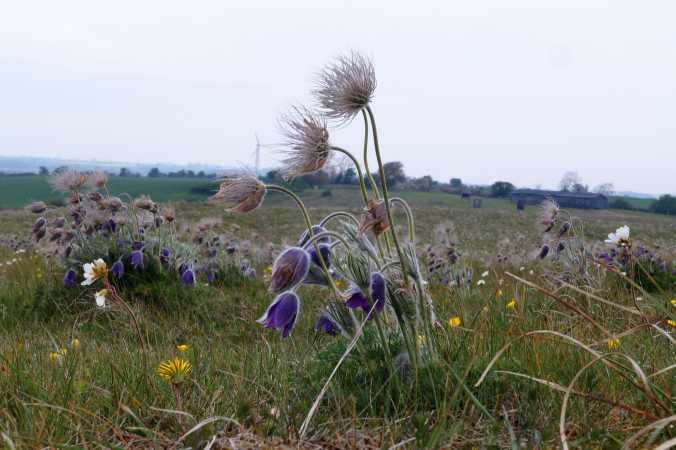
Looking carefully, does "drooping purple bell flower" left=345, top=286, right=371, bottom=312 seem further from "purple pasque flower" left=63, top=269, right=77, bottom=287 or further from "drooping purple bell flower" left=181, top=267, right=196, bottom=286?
"purple pasque flower" left=63, top=269, right=77, bottom=287

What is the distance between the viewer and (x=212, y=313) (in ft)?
16.2

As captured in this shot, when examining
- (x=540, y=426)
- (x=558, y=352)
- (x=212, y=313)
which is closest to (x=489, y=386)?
(x=540, y=426)

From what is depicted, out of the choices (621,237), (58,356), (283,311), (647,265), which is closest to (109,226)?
(58,356)

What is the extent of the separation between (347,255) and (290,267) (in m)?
0.24

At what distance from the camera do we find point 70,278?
16.9ft

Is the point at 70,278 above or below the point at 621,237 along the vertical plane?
below

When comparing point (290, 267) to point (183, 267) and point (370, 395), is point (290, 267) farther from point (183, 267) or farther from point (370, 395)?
point (183, 267)

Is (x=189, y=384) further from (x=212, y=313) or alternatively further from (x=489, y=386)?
(x=212, y=313)

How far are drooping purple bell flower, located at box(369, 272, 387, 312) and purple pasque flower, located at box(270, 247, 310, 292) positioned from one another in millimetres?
246

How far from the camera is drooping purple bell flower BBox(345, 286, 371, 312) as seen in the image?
→ 222 cm

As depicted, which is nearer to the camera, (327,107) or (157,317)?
(327,107)

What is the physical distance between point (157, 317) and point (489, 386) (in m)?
3.25

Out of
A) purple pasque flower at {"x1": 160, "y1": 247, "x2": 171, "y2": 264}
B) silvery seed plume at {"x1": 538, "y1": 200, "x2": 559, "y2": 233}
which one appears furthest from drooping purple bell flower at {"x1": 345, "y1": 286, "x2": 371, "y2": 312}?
purple pasque flower at {"x1": 160, "y1": 247, "x2": 171, "y2": 264}

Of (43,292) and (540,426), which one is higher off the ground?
(540,426)
